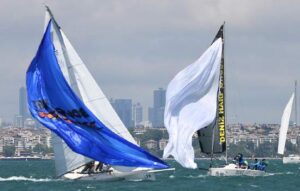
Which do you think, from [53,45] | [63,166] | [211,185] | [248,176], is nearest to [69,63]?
[53,45]

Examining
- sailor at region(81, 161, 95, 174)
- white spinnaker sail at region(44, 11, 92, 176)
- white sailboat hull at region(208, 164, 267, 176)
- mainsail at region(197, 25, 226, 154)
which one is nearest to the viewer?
white spinnaker sail at region(44, 11, 92, 176)

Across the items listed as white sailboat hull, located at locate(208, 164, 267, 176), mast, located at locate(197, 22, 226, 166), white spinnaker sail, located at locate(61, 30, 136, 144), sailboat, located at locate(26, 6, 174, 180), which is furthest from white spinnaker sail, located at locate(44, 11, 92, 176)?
mast, located at locate(197, 22, 226, 166)

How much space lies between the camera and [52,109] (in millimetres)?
A: 59406

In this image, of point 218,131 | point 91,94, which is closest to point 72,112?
point 91,94

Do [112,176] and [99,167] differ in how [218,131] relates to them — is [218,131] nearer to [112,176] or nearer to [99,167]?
[99,167]

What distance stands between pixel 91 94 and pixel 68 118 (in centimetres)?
197

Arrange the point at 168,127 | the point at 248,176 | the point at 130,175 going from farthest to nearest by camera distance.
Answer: the point at 248,176 → the point at 130,175 → the point at 168,127

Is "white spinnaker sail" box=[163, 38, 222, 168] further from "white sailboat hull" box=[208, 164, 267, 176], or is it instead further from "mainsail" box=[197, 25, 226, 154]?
"white sailboat hull" box=[208, 164, 267, 176]

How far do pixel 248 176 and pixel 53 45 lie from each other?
1774 centimetres

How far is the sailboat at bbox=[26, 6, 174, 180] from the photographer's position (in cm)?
5944

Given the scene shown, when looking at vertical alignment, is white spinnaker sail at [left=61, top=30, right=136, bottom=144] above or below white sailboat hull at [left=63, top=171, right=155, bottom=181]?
above

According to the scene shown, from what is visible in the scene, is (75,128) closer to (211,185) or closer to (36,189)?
(36,189)

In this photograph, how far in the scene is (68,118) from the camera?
2350 inches

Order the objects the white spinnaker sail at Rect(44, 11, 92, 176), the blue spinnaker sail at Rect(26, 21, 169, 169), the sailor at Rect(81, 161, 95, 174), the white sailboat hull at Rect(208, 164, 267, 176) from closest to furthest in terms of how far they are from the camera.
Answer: the blue spinnaker sail at Rect(26, 21, 169, 169) → the white spinnaker sail at Rect(44, 11, 92, 176) → the sailor at Rect(81, 161, 95, 174) → the white sailboat hull at Rect(208, 164, 267, 176)
